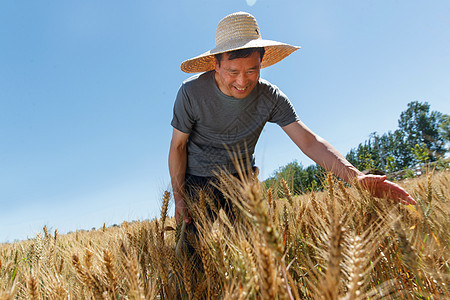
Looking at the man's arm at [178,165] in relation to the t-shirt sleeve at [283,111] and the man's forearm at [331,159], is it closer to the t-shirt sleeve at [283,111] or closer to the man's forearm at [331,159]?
the t-shirt sleeve at [283,111]

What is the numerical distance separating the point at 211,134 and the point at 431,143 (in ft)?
235

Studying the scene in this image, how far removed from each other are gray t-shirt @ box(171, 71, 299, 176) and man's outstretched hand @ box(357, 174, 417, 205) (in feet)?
3.24

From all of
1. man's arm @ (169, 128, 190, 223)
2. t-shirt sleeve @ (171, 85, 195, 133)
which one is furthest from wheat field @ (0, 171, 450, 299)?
t-shirt sleeve @ (171, 85, 195, 133)

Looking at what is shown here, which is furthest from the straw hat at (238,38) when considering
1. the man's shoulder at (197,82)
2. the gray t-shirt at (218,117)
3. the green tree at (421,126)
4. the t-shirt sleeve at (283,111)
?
the green tree at (421,126)

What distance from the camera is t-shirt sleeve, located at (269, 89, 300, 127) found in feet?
8.92

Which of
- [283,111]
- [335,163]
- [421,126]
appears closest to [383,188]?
[335,163]

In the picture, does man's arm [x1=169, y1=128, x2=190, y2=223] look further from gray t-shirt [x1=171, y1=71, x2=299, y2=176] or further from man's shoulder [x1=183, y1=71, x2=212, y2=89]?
man's shoulder [x1=183, y1=71, x2=212, y2=89]

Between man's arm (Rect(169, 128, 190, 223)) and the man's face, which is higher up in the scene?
the man's face

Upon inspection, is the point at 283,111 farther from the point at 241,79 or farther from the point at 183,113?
the point at 183,113

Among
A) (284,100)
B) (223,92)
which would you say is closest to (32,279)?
(223,92)

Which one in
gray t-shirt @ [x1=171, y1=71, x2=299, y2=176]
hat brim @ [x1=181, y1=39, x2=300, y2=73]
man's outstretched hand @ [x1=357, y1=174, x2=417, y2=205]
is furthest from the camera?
hat brim @ [x1=181, y1=39, x2=300, y2=73]

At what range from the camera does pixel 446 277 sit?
0.93 m

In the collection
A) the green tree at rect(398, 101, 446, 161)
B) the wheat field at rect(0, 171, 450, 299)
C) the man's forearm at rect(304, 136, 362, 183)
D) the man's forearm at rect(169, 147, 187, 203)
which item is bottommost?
the wheat field at rect(0, 171, 450, 299)

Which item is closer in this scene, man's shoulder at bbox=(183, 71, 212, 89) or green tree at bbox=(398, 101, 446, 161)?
man's shoulder at bbox=(183, 71, 212, 89)
